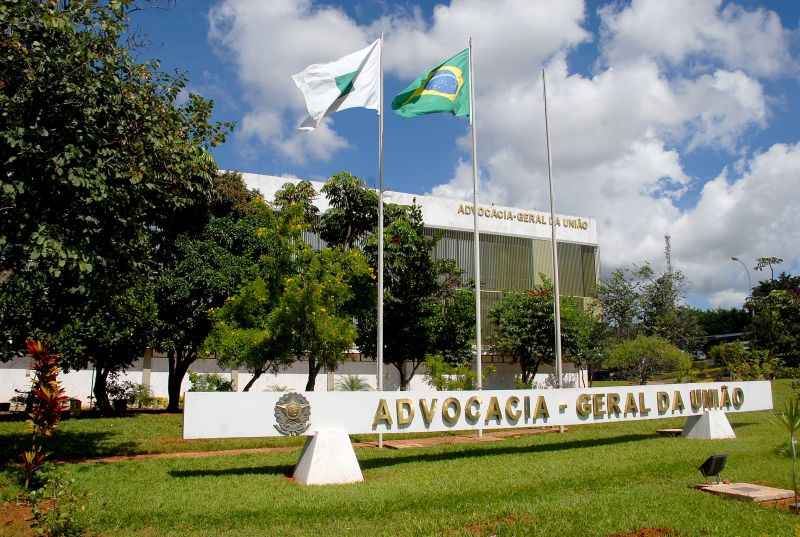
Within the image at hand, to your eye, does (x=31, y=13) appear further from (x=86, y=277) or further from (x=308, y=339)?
(x=308, y=339)

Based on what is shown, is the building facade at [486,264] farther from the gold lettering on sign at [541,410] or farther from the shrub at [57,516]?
the shrub at [57,516]

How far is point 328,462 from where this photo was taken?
35.0 ft

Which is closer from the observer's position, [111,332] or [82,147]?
[82,147]

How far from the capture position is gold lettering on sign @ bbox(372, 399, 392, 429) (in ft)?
38.8

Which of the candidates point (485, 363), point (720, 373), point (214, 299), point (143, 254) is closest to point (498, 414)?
point (143, 254)

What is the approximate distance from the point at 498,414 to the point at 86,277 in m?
8.84

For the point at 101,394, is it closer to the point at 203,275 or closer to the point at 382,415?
the point at 203,275

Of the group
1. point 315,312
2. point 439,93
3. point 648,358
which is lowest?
point 648,358

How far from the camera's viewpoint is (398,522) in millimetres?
7879

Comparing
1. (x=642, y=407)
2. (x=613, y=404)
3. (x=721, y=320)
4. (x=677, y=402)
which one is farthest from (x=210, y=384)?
(x=721, y=320)

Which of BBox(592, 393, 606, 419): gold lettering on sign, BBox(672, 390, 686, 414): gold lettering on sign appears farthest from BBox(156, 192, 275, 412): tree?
BBox(672, 390, 686, 414): gold lettering on sign

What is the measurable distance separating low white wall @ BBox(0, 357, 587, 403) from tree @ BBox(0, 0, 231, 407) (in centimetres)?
1587

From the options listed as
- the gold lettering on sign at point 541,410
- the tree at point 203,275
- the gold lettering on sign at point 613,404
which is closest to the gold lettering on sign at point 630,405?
the gold lettering on sign at point 613,404

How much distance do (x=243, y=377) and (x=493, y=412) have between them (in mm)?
Answer: 23918
